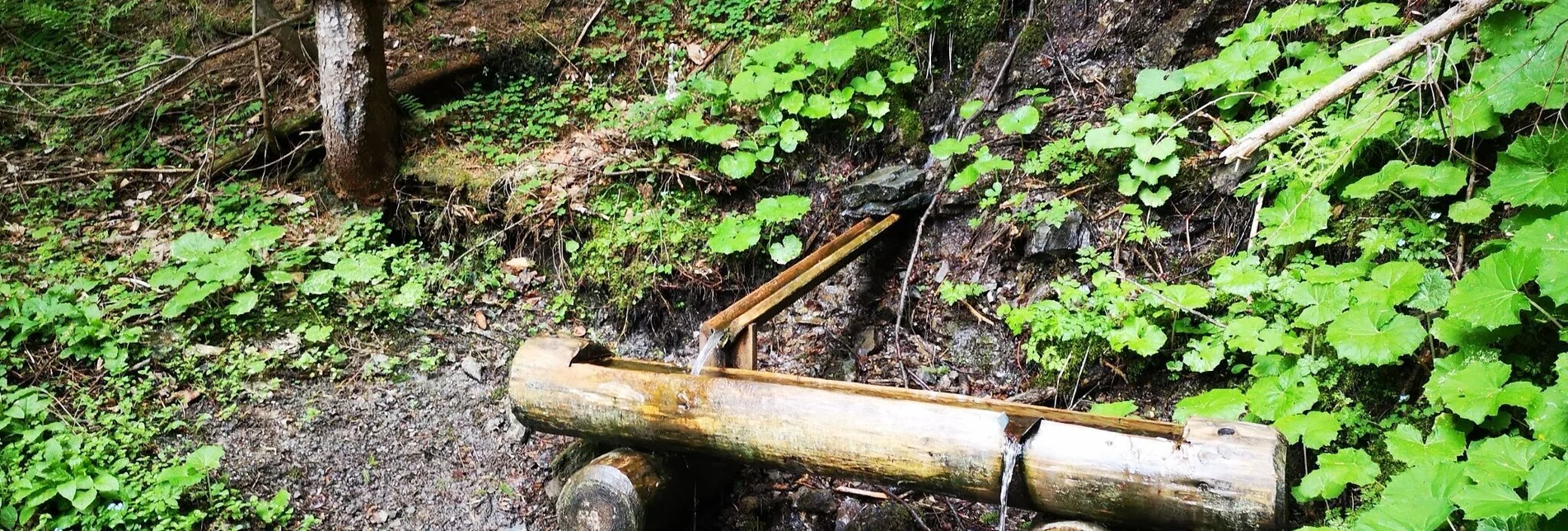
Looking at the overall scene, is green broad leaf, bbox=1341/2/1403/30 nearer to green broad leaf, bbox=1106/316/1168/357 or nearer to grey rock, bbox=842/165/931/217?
green broad leaf, bbox=1106/316/1168/357

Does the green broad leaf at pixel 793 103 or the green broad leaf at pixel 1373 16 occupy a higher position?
the green broad leaf at pixel 1373 16

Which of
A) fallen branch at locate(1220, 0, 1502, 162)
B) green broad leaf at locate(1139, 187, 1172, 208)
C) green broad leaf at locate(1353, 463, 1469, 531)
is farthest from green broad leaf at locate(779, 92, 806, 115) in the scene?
green broad leaf at locate(1353, 463, 1469, 531)

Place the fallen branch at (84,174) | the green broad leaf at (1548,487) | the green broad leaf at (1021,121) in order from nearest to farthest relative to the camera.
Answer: the green broad leaf at (1548,487)
the green broad leaf at (1021,121)
the fallen branch at (84,174)

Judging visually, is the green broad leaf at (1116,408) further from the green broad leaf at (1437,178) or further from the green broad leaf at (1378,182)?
the green broad leaf at (1437,178)

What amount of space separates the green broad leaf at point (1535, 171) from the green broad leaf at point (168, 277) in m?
6.15

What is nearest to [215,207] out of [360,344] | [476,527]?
[360,344]

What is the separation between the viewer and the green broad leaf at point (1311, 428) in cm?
274

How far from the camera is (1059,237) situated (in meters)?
3.98

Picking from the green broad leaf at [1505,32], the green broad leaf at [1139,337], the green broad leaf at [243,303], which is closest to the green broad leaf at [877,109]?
the green broad leaf at [1139,337]

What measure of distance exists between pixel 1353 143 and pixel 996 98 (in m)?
1.98

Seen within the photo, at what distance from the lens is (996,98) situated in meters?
4.79

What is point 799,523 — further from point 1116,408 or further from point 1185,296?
point 1185,296

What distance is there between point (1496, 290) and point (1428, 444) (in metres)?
0.54

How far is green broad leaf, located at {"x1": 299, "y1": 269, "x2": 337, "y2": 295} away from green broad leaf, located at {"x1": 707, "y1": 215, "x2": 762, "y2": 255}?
2287 millimetres
